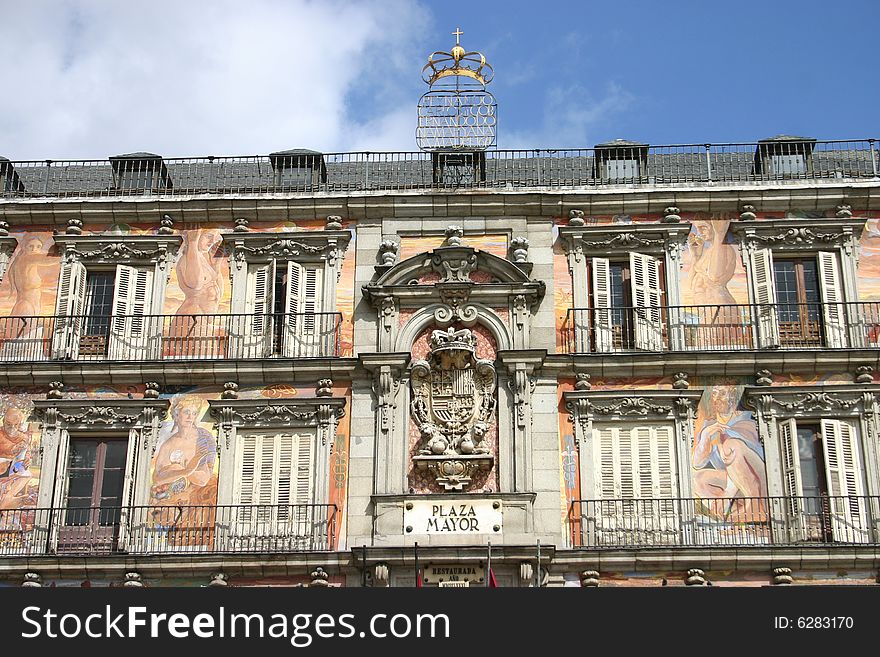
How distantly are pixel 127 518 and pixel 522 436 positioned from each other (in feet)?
24.9

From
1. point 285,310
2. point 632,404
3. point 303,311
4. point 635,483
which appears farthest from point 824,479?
point 285,310

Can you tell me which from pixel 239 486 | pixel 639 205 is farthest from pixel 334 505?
pixel 639 205

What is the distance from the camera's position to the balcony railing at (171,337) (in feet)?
99.8

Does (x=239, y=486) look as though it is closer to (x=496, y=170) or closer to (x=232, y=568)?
(x=232, y=568)

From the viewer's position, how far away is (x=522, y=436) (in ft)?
96.0

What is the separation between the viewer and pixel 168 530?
28969 millimetres

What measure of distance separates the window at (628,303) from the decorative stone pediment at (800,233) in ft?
6.44

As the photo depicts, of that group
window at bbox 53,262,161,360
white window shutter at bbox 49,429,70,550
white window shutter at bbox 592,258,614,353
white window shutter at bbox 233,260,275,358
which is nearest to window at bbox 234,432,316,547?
white window shutter at bbox 233,260,275,358

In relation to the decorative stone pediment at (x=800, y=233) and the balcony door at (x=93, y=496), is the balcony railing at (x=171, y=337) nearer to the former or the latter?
the balcony door at (x=93, y=496)

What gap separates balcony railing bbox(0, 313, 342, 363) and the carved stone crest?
1.99 m

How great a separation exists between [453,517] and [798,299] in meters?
8.23
